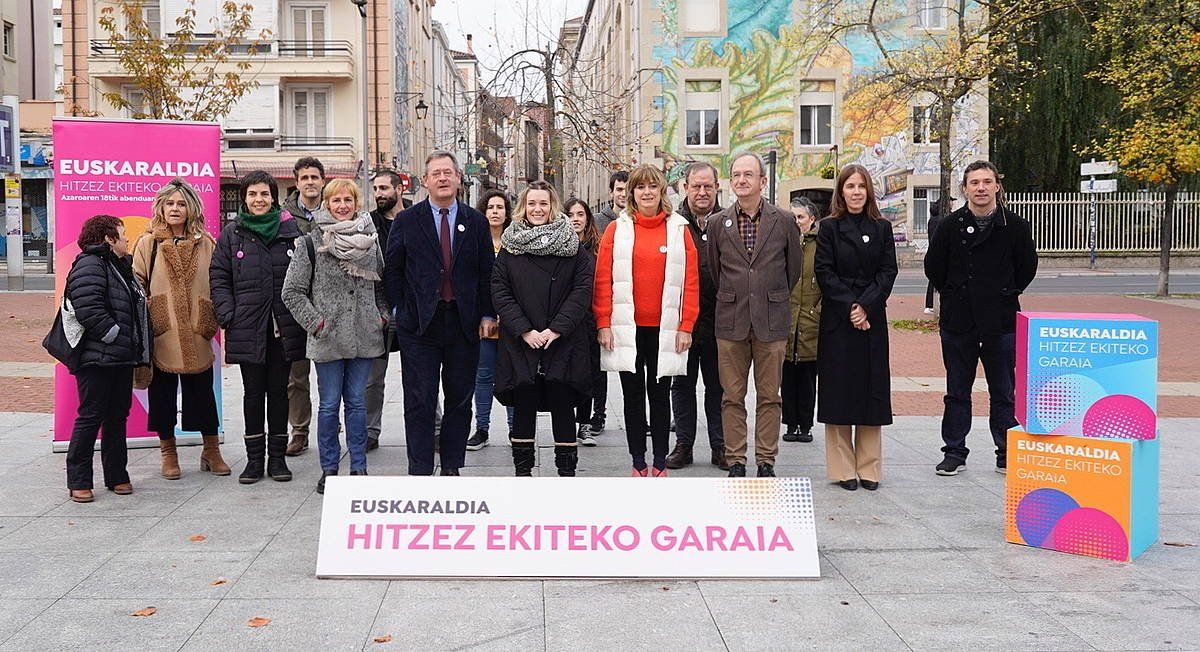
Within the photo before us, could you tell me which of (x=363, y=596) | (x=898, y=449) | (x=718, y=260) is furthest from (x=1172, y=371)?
(x=363, y=596)

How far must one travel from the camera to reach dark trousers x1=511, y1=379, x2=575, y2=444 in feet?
21.6

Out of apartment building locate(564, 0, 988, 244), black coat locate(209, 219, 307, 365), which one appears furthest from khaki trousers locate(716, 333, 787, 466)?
apartment building locate(564, 0, 988, 244)

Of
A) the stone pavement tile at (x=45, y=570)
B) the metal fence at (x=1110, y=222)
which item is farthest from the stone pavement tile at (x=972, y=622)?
the metal fence at (x=1110, y=222)

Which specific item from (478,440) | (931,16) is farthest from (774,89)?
(478,440)

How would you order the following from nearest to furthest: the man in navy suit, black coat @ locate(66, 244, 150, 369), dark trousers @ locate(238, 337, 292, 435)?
black coat @ locate(66, 244, 150, 369)
the man in navy suit
dark trousers @ locate(238, 337, 292, 435)

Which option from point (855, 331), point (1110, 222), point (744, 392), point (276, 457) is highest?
point (1110, 222)

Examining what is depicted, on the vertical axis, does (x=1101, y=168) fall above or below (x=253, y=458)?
above

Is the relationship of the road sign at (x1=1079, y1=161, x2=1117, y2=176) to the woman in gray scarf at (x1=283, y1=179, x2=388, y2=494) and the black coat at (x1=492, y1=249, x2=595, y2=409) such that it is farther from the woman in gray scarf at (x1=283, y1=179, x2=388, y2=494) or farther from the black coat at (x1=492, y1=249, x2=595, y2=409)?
the woman in gray scarf at (x1=283, y1=179, x2=388, y2=494)

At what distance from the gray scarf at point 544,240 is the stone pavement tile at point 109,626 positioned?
9.02 ft

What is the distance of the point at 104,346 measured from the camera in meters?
6.48

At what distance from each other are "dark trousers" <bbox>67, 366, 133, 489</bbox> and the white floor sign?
2344mm

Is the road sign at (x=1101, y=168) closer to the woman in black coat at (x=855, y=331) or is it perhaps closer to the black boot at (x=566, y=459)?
the woman in black coat at (x=855, y=331)

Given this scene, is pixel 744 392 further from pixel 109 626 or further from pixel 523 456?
pixel 109 626

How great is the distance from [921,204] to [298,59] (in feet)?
73.0
